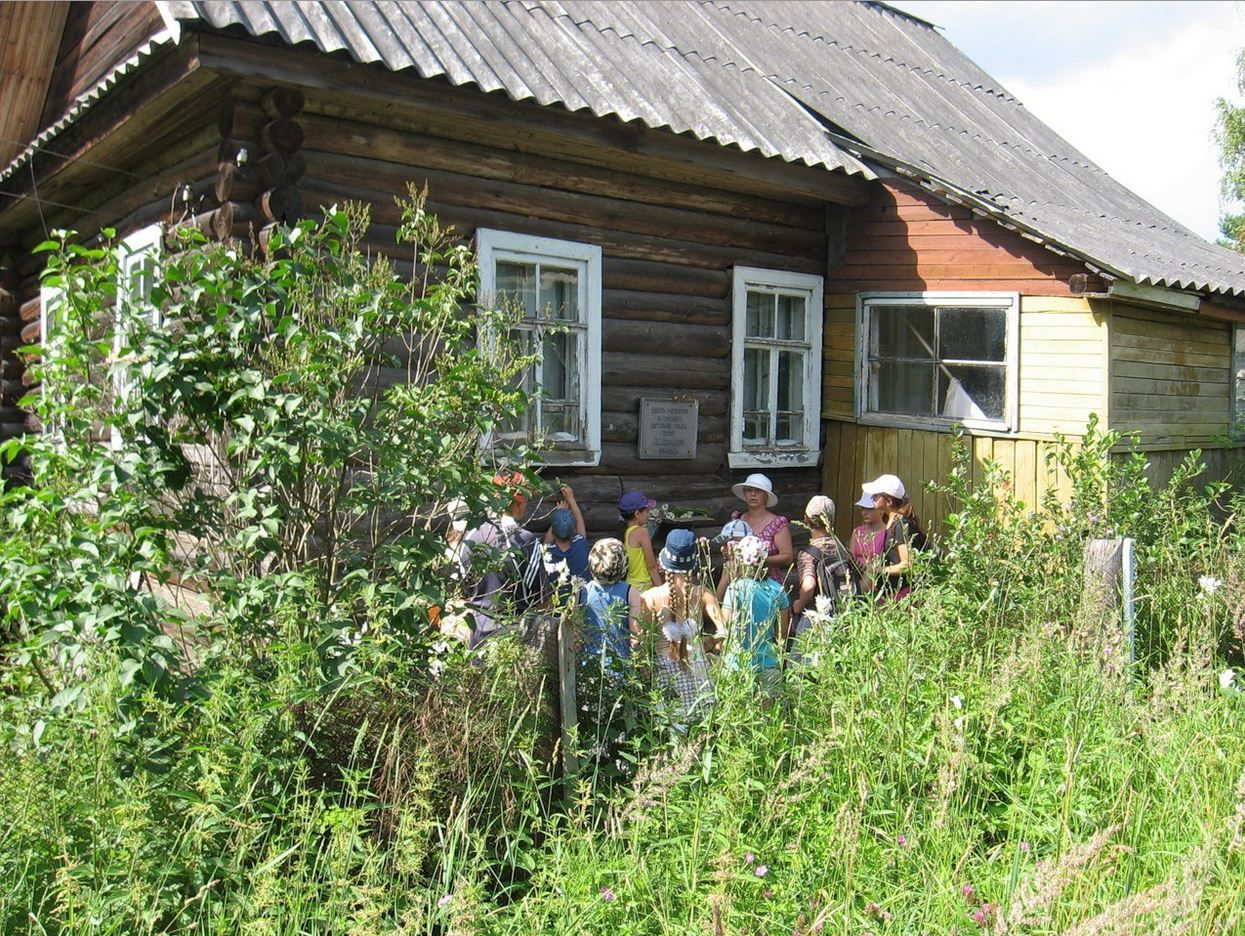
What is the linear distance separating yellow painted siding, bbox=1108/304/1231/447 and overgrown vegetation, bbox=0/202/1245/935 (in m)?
3.86

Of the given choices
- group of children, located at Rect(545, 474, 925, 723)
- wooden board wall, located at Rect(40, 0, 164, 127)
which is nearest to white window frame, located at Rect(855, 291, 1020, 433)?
group of children, located at Rect(545, 474, 925, 723)

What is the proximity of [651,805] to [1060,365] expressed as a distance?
222 inches

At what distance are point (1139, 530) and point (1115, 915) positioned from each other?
186 inches

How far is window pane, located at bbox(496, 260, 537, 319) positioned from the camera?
7035 millimetres

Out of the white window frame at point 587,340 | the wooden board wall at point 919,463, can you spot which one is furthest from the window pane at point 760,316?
the white window frame at point 587,340

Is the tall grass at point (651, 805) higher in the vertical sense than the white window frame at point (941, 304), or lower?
lower

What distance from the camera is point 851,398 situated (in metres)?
8.89

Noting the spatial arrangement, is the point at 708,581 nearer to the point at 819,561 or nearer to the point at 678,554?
the point at 678,554

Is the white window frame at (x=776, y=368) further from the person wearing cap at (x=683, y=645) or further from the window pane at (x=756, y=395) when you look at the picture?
the person wearing cap at (x=683, y=645)

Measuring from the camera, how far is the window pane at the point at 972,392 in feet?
26.8

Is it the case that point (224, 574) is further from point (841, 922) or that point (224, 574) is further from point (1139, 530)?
point (1139, 530)

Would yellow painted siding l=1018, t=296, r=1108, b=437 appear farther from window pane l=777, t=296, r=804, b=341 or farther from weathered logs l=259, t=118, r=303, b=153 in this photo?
weathered logs l=259, t=118, r=303, b=153

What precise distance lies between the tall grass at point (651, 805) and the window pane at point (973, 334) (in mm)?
4098

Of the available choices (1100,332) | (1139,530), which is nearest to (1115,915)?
(1139,530)
